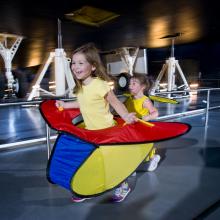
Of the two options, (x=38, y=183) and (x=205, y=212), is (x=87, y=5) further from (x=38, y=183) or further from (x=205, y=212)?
(x=205, y=212)

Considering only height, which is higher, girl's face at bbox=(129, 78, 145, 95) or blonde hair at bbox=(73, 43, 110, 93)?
blonde hair at bbox=(73, 43, 110, 93)

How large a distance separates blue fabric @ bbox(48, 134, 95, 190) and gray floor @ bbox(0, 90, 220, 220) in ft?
0.69

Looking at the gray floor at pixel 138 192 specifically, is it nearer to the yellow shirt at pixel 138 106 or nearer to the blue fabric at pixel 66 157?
the blue fabric at pixel 66 157

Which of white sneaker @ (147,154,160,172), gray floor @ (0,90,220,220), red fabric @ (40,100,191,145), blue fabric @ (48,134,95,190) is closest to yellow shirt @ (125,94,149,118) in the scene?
white sneaker @ (147,154,160,172)

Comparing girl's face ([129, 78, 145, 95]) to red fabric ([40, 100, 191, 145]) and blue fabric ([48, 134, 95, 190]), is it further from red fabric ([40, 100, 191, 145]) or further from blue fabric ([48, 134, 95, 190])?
blue fabric ([48, 134, 95, 190])

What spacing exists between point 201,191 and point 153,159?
467mm

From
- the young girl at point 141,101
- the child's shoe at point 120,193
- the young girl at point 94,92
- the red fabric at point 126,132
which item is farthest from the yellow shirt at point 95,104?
the young girl at point 141,101

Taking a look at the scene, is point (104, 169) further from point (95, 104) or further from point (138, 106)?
point (138, 106)

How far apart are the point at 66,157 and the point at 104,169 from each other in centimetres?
22

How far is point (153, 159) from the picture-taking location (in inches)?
75.7

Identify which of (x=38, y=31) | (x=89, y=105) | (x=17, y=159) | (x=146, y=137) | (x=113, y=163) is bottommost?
(x=17, y=159)

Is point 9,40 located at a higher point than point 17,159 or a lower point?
higher

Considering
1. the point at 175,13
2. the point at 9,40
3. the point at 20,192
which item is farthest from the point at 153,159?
the point at 9,40

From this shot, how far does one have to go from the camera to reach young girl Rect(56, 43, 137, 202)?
133 cm
